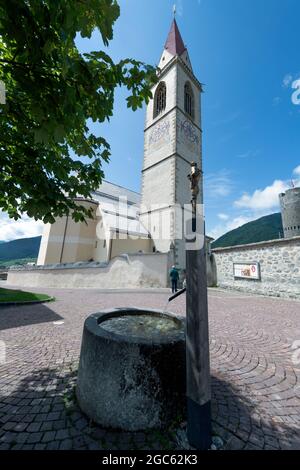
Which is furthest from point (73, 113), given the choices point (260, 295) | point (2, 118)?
point (260, 295)

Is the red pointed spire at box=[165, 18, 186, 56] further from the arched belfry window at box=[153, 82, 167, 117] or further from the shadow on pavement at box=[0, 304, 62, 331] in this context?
the shadow on pavement at box=[0, 304, 62, 331]

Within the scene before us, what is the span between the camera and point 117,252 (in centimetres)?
2050

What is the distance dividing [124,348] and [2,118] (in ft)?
10.6

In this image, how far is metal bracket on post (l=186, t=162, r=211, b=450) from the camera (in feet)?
5.71

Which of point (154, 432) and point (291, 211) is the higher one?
point (291, 211)

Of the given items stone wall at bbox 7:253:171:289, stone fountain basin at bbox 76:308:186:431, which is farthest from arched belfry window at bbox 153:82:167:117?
stone fountain basin at bbox 76:308:186:431

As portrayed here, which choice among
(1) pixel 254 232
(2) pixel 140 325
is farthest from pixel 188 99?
(1) pixel 254 232

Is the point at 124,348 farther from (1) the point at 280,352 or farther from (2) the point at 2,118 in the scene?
(1) the point at 280,352

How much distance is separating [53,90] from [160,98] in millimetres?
28739

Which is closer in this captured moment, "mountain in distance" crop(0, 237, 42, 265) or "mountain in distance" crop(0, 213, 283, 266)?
"mountain in distance" crop(0, 213, 283, 266)

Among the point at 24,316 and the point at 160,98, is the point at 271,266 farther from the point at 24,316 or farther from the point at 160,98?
the point at 160,98

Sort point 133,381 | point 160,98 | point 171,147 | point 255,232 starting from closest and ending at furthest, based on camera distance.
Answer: point 133,381
point 171,147
point 160,98
point 255,232

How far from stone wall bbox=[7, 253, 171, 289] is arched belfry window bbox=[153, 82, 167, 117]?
19.6 m

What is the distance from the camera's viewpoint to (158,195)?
893 inches
